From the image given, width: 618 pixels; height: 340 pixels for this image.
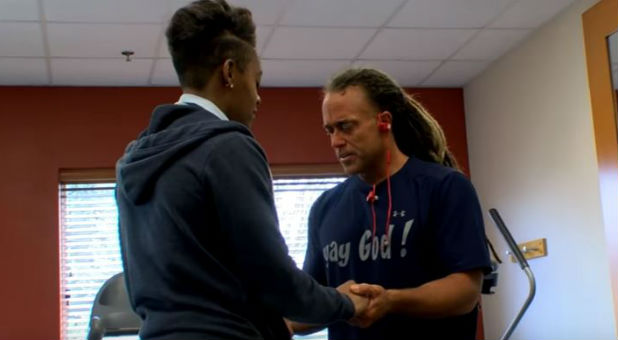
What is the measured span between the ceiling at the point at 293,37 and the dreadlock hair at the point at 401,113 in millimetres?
2230

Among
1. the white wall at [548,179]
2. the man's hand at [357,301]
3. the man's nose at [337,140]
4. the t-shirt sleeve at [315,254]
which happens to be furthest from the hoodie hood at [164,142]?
the white wall at [548,179]

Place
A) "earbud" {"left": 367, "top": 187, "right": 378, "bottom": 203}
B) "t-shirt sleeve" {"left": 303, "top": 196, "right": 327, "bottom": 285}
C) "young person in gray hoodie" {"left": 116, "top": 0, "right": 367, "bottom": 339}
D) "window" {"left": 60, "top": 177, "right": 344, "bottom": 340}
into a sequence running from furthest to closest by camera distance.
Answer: "window" {"left": 60, "top": 177, "right": 344, "bottom": 340}, "t-shirt sleeve" {"left": 303, "top": 196, "right": 327, "bottom": 285}, "earbud" {"left": 367, "top": 187, "right": 378, "bottom": 203}, "young person in gray hoodie" {"left": 116, "top": 0, "right": 367, "bottom": 339}

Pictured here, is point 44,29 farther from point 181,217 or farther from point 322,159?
point 181,217

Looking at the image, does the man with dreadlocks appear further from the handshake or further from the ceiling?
the ceiling

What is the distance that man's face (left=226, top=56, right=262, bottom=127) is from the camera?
165cm

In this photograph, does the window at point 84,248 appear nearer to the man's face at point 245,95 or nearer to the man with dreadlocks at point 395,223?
the man with dreadlocks at point 395,223

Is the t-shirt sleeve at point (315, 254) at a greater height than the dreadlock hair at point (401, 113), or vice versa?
the dreadlock hair at point (401, 113)

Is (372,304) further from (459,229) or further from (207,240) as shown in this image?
(207,240)

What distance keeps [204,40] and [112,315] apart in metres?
2.94

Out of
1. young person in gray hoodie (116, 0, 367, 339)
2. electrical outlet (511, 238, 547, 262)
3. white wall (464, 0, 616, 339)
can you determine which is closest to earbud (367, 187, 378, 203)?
young person in gray hoodie (116, 0, 367, 339)

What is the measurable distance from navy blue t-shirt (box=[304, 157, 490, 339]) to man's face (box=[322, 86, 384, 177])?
7cm

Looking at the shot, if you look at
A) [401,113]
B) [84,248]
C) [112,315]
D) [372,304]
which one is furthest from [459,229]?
[84,248]

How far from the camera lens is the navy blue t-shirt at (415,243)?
6.11 ft

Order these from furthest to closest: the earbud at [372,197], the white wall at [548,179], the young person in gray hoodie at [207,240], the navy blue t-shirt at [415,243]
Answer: the white wall at [548,179], the earbud at [372,197], the navy blue t-shirt at [415,243], the young person in gray hoodie at [207,240]
